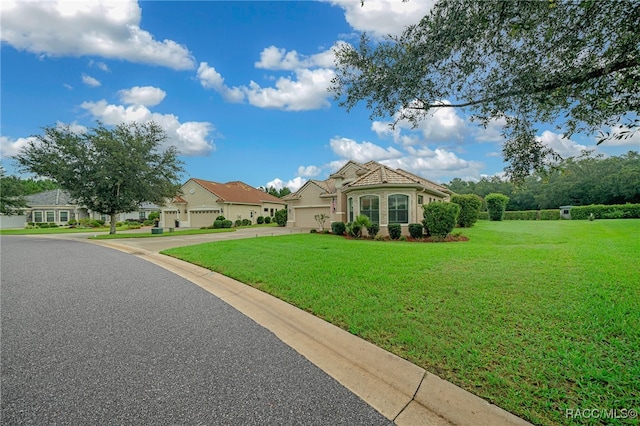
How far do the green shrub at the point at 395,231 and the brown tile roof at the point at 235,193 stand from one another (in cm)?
2022

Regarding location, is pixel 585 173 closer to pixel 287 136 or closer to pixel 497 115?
pixel 287 136

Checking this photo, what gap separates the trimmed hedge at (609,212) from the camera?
94.9 ft

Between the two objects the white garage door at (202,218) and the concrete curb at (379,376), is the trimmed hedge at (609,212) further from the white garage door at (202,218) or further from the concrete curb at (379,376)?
the white garage door at (202,218)

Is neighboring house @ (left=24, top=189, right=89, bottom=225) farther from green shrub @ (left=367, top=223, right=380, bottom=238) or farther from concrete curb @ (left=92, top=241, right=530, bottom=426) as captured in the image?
concrete curb @ (left=92, top=241, right=530, bottom=426)

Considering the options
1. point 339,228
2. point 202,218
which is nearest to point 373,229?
point 339,228

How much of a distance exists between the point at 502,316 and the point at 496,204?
30287 mm

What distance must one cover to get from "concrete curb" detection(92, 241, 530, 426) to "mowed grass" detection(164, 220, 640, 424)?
14 cm

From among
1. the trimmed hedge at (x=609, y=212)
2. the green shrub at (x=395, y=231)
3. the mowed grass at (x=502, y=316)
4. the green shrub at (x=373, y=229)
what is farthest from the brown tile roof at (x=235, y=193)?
the trimmed hedge at (x=609, y=212)

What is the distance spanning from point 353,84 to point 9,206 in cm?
4662

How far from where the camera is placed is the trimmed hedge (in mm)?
28930

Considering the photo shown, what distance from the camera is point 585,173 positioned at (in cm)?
4269

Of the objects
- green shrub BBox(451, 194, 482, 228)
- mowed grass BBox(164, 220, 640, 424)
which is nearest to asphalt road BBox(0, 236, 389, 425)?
mowed grass BBox(164, 220, 640, 424)

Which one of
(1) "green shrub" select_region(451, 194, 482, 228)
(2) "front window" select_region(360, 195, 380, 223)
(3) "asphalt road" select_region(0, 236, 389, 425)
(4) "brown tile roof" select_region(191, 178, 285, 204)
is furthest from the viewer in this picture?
(4) "brown tile roof" select_region(191, 178, 285, 204)

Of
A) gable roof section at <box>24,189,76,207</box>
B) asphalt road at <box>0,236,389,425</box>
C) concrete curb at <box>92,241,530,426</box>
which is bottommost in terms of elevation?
concrete curb at <box>92,241,530,426</box>
